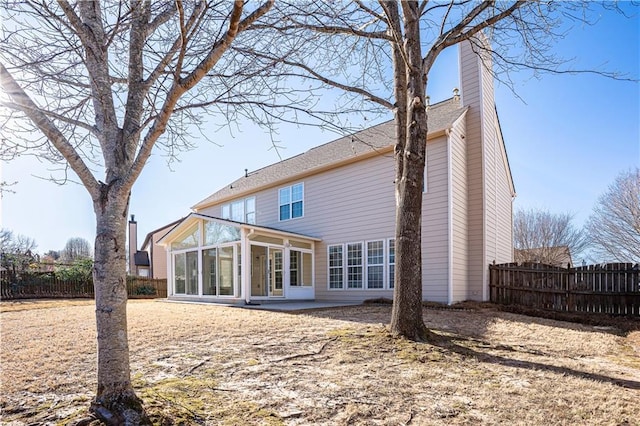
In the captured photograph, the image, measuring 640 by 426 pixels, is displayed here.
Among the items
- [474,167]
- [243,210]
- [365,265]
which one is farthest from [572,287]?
[243,210]

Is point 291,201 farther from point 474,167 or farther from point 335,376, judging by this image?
point 335,376

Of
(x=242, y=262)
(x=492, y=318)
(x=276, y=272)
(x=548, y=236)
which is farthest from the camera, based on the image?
(x=548, y=236)

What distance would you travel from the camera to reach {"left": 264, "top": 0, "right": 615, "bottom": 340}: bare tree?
18.1 ft

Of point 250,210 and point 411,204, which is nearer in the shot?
point 411,204

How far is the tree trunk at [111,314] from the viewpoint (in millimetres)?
2488

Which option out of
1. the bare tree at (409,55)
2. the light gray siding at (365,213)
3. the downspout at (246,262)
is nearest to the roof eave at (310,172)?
the light gray siding at (365,213)

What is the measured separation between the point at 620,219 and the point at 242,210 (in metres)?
19.7

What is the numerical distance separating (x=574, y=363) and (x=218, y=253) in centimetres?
1095

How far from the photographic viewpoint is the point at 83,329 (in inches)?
257

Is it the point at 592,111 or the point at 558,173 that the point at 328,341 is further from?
the point at 558,173

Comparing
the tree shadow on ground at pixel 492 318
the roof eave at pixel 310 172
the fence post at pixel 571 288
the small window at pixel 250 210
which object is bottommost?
the tree shadow on ground at pixel 492 318

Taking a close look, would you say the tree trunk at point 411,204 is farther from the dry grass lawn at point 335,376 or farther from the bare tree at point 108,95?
the bare tree at point 108,95

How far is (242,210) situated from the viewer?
17.2 meters

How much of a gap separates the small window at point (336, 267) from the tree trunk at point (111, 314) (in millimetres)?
10483
